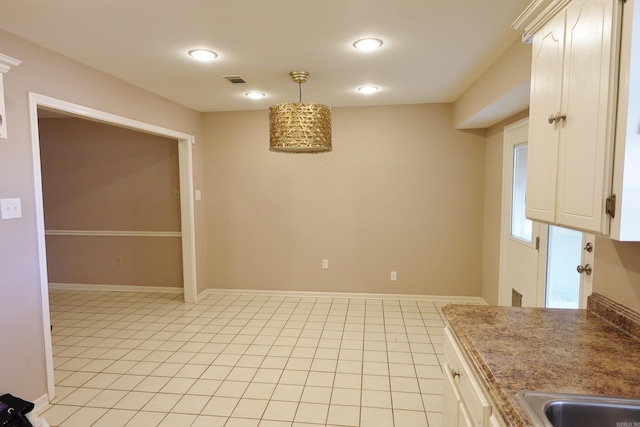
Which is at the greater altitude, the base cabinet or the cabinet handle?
the cabinet handle

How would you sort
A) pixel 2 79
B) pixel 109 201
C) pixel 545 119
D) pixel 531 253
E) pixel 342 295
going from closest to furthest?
pixel 545 119
pixel 2 79
pixel 531 253
pixel 342 295
pixel 109 201

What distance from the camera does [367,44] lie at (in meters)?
2.39

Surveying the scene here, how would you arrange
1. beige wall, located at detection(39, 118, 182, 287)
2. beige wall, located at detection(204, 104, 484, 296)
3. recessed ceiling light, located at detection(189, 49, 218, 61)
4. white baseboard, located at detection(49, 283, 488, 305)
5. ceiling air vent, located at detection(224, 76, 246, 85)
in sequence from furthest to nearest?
→ beige wall, located at detection(39, 118, 182, 287), white baseboard, located at detection(49, 283, 488, 305), beige wall, located at detection(204, 104, 484, 296), ceiling air vent, located at detection(224, 76, 246, 85), recessed ceiling light, located at detection(189, 49, 218, 61)

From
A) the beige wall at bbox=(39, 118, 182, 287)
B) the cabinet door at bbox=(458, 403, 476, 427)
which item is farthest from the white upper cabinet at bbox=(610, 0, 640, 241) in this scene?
the beige wall at bbox=(39, 118, 182, 287)

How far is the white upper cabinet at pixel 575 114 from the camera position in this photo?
3.72 ft

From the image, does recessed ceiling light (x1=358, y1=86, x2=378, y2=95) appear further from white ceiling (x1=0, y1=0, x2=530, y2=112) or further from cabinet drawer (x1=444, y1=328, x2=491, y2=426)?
cabinet drawer (x1=444, y1=328, x2=491, y2=426)

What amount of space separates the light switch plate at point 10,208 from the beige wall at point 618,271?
3243 mm

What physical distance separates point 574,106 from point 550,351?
92 cm

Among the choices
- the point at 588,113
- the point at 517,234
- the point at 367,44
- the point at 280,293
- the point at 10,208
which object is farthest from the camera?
the point at 280,293

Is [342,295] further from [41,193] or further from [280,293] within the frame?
[41,193]

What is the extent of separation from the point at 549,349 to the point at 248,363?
2.27 meters

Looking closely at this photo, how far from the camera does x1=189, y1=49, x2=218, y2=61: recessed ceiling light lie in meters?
2.49

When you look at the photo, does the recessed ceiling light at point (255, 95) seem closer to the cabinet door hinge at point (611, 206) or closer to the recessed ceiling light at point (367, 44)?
the recessed ceiling light at point (367, 44)

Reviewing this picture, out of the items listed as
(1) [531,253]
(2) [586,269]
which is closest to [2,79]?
(2) [586,269]
